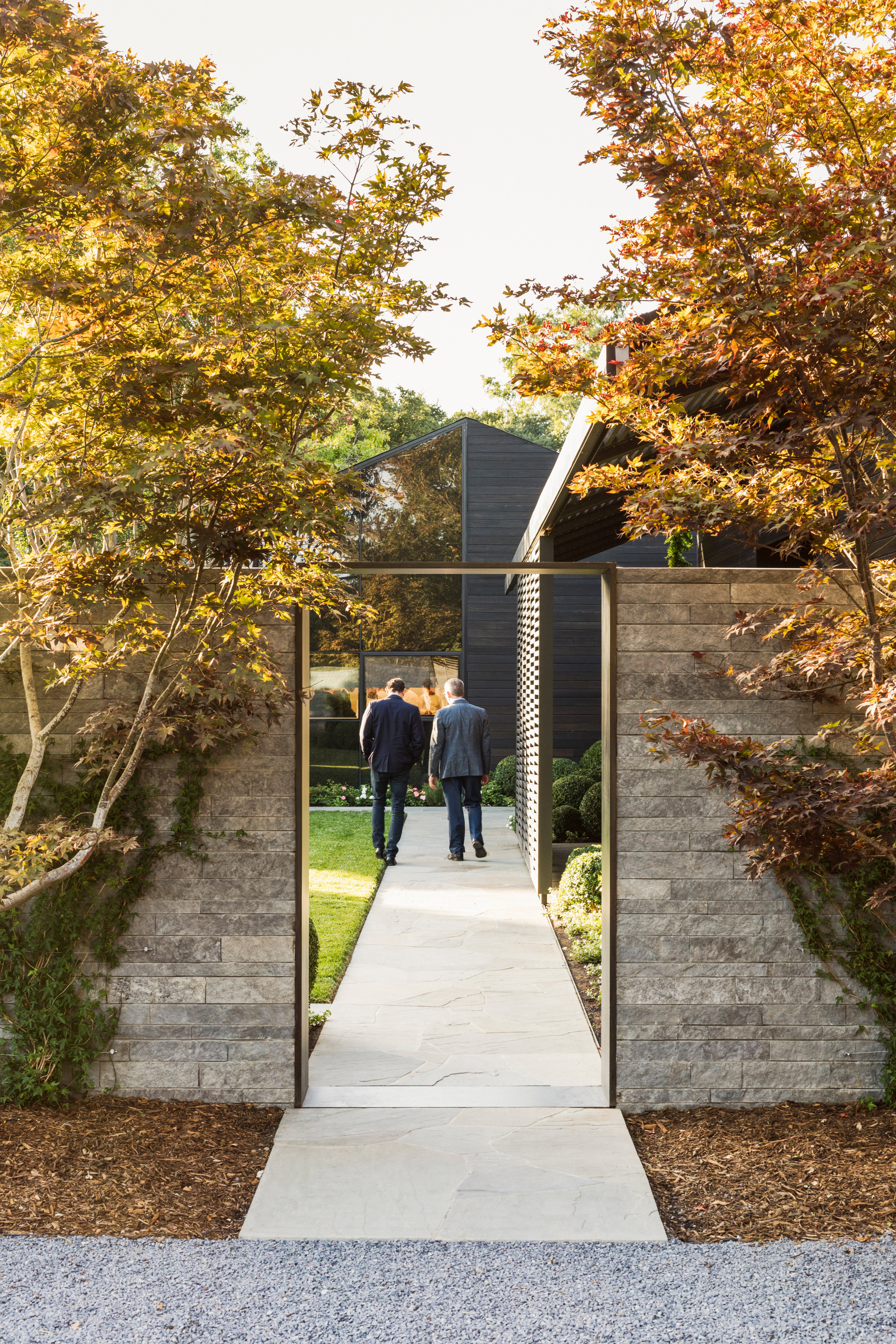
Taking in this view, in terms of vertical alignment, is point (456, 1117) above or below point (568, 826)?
below

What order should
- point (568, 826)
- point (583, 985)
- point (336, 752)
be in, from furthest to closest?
1. point (336, 752)
2. point (568, 826)
3. point (583, 985)

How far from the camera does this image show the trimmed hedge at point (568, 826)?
1060 centimetres

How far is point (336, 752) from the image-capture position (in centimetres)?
1501

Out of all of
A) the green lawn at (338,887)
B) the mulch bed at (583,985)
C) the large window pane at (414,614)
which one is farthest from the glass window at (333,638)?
the mulch bed at (583,985)

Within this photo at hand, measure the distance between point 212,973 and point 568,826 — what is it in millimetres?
6914

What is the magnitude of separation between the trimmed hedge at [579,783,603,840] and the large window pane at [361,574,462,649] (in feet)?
17.4

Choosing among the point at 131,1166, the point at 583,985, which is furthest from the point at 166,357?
the point at 583,985

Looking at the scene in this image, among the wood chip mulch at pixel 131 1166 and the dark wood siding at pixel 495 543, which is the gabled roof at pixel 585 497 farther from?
the dark wood siding at pixel 495 543

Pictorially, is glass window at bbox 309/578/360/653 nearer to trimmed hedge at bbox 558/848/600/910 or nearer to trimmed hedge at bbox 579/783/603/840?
trimmed hedge at bbox 579/783/603/840

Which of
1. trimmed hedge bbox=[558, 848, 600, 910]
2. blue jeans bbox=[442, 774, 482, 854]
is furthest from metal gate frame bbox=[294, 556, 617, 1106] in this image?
blue jeans bbox=[442, 774, 482, 854]

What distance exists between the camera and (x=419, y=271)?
3.77 m

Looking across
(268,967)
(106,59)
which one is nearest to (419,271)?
(106,59)

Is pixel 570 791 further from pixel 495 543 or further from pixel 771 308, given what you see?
pixel 771 308

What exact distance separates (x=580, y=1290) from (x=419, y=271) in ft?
11.4
